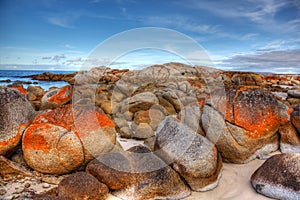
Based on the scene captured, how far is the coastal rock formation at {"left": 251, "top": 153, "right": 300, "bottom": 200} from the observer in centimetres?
411

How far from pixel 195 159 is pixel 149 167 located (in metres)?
0.91

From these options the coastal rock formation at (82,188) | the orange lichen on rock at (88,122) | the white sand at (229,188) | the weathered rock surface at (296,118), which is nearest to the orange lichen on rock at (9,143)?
the white sand at (229,188)

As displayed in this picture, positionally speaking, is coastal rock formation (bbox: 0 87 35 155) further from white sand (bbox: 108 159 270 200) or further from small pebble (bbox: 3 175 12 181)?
white sand (bbox: 108 159 270 200)

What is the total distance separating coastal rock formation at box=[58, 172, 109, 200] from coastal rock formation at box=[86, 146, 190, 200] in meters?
0.24

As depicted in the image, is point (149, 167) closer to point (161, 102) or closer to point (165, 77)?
point (161, 102)

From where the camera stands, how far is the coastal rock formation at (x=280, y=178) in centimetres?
411

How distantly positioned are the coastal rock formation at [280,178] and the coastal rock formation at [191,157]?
82 centimetres

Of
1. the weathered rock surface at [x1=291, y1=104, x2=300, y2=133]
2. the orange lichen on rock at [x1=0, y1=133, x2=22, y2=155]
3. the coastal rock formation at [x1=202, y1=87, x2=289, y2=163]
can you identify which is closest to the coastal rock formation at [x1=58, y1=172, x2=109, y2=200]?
the orange lichen on rock at [x1=0, y1=133, x2=22, y2=155]

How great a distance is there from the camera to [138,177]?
454 centimetres

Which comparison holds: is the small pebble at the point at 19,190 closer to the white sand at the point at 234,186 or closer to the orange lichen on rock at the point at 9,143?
the orange lichen on rock at the point at 9,143

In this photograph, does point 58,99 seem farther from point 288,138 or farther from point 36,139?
point 288,138

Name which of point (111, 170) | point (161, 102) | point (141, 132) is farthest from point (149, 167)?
point (161, 102)

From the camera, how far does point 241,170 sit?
5441mm

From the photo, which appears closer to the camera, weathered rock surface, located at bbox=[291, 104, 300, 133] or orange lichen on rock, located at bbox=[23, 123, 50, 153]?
orange lichen on rock, located at bbox=[23, 123, 50, 153]
